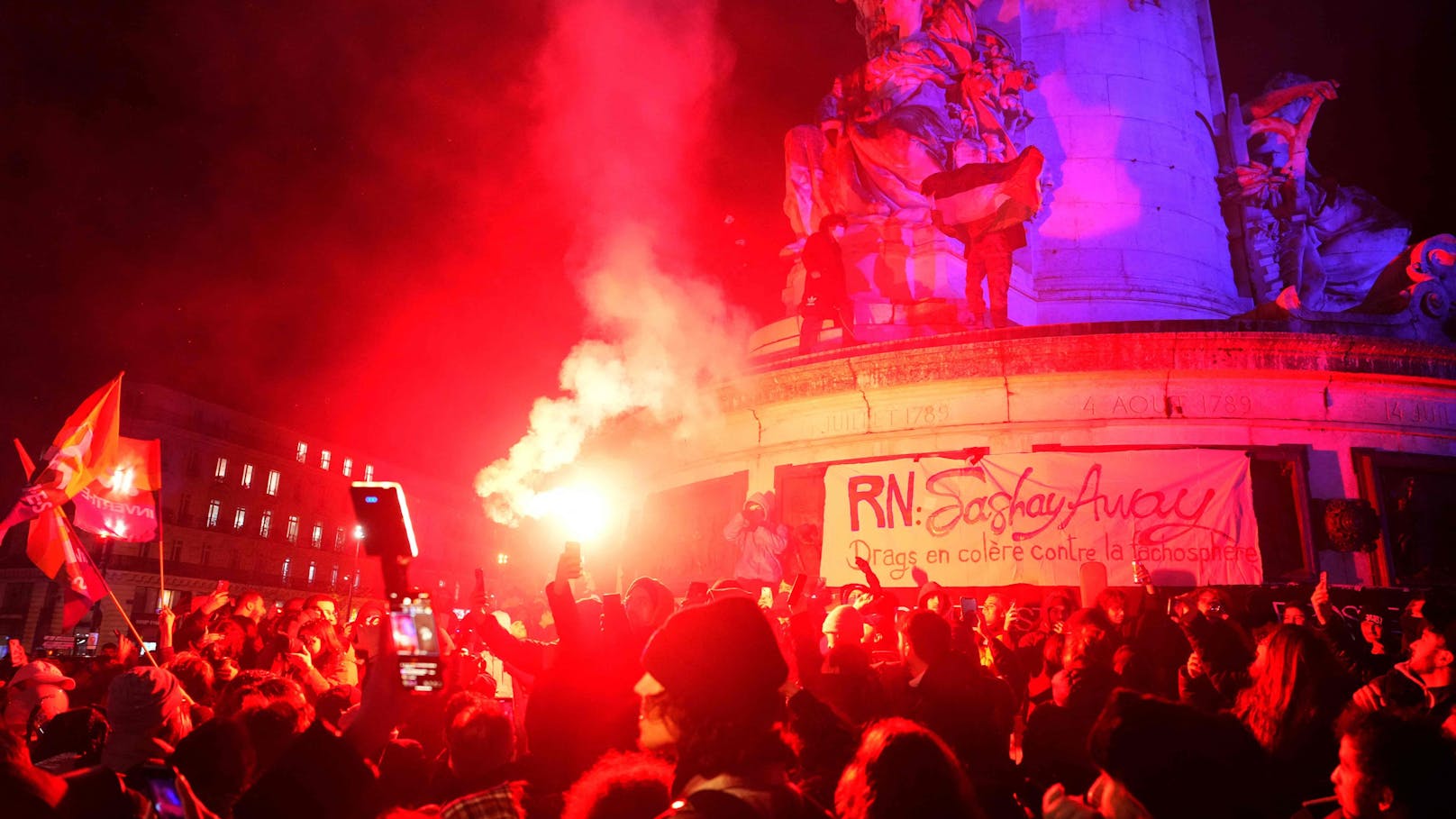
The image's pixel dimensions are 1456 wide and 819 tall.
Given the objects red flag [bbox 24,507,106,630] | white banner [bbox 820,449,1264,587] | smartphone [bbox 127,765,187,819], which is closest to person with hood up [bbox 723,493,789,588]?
white banner [bbox 820,449,1264,587]

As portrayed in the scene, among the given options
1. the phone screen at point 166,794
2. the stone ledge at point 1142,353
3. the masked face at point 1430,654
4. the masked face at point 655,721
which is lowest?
the phone screen at point 166,794

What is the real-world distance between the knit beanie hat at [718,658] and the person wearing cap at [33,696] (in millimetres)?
7805

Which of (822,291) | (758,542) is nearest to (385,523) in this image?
(758,542)

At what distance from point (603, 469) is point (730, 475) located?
15.6 ft

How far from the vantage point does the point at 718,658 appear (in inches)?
127

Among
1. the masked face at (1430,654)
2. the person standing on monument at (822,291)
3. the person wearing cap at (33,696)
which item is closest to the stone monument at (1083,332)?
the person standing on monument at (822,291)

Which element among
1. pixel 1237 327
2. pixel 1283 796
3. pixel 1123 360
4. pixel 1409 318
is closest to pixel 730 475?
pixel 1123 360

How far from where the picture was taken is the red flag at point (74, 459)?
39.8 feet

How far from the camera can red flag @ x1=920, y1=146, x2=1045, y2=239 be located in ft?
63.4

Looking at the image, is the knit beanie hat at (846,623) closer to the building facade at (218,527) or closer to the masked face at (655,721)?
the masked face at (655,721)

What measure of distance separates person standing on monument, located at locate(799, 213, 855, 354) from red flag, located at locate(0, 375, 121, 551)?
1183 centimetres

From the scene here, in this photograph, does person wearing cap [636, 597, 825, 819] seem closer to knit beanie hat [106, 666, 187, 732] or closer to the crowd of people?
the crowd of people

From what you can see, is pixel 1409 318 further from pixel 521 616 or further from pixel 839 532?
pixel 521 616

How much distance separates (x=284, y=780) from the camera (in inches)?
139
